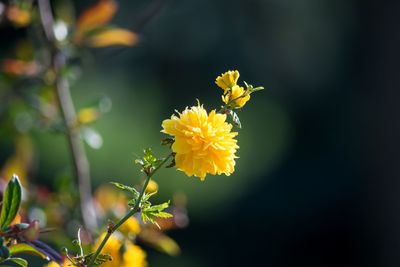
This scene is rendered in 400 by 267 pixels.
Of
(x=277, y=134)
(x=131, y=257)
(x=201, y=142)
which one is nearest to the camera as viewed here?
(x=201, y=142)

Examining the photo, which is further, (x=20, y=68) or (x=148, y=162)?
(x=20, y=68)

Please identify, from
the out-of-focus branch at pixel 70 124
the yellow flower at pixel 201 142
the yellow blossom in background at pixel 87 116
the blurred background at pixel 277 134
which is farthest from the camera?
the blurred background at pixel 277 134

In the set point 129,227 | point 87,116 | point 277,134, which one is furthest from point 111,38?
point 277,134

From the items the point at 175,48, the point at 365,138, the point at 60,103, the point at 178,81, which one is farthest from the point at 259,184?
the point at 60,103

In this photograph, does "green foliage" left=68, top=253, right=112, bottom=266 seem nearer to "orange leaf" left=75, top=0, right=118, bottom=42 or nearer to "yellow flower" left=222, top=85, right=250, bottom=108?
"yellow flower" left=222, top=85, right=250, bottom=108

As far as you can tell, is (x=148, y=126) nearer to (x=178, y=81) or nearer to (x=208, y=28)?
(x=178, y=81)

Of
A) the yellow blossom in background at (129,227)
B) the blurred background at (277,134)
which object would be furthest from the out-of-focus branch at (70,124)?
the blurred background at (277,134)

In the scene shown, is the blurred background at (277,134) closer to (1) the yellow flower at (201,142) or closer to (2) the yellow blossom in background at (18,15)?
(2) the yellow blossom in background at (18,15)

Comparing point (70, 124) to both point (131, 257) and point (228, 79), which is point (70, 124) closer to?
point (131, 257)
